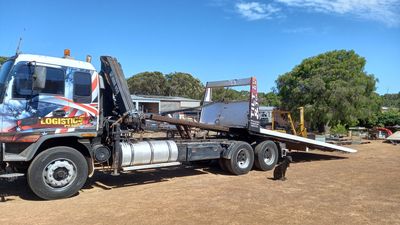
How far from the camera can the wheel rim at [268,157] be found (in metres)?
13.1

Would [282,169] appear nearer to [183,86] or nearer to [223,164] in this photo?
[223,164]

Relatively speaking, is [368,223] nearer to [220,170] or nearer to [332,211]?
[332,211]

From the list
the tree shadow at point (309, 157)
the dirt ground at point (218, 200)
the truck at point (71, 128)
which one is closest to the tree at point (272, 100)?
the tree shadow at point (309, 157)

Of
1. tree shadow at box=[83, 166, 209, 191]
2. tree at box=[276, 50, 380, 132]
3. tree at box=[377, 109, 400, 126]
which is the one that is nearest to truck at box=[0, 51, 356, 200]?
tree shadow at box=[83, 166, 209, 191]

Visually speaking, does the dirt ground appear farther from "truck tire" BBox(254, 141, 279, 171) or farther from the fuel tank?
the fuel tank

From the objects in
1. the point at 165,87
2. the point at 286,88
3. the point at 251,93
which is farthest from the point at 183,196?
the point at 165,87

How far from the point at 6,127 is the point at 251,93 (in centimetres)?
697

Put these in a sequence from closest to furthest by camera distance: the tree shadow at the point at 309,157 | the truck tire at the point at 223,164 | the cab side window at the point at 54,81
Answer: the cab side window at the point at 54,81
the truck tire at the point at 223,164
the tree shadow at the point at 309,157

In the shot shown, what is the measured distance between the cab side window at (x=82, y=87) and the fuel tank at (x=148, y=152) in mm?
1436

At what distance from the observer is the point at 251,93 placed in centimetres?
1249

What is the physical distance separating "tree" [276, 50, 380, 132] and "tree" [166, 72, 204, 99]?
36093mm

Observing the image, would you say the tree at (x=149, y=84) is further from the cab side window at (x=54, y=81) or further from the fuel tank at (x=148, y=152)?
the cab side window at (x=54, y=81)

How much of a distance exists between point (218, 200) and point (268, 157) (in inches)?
206

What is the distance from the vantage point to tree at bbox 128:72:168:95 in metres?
72.7
